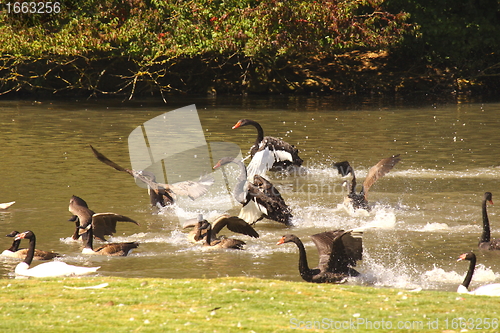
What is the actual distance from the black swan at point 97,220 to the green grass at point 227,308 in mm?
2576

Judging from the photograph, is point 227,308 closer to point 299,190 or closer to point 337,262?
point 337,262

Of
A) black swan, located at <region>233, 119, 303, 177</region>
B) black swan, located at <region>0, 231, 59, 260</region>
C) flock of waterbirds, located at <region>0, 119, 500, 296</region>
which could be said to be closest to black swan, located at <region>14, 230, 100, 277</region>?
flock of waterbirds, located at <region>0, 119, 500, 296</region>

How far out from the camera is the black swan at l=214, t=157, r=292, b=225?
10.2 m

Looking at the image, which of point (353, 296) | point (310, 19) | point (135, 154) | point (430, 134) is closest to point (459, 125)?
point (430, 134)

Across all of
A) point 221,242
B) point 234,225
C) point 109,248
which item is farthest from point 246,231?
point 109,248

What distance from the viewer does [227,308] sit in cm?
552

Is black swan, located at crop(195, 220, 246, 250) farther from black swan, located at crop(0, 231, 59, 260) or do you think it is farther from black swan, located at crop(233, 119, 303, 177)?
black swan, located at crop(233, 119, 303, 177)

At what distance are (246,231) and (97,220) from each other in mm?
1955

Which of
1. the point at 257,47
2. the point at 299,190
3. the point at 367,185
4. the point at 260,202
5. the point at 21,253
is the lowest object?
the point at 21,253

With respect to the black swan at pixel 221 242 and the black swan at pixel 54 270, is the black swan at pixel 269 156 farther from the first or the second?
the black swan at pixel 54 270

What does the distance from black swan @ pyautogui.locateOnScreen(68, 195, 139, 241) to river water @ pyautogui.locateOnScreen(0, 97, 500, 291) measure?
0.91 ft

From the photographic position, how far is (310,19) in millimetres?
26109

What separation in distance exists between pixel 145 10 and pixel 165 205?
16223 mm

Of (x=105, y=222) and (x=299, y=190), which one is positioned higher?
(x=105, y=222)
